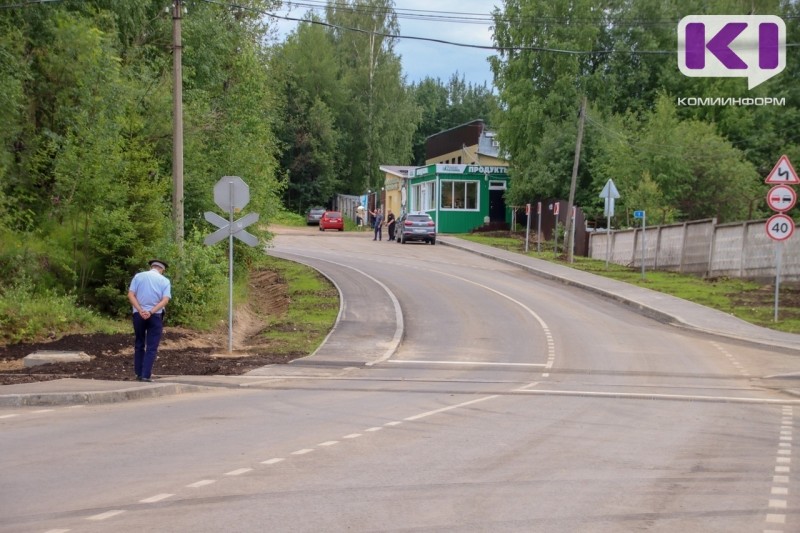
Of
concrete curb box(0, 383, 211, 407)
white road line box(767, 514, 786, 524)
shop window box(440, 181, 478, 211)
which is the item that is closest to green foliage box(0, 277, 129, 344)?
concrete curb box(0, 383, 211, 407)

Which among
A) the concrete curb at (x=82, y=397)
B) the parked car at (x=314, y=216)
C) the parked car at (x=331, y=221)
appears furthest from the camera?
the parked car at (x=314, y=216)

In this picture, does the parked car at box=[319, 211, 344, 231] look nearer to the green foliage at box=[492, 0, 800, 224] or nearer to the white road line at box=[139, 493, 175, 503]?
the green foliage at box=[492, 0, 800, 224]

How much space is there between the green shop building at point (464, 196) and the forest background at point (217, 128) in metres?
2.66

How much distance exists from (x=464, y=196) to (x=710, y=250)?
30.5 m

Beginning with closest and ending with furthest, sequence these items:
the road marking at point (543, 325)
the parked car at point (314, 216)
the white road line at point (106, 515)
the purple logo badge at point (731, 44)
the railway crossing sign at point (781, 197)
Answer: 1. the white road line at point (106, 515)
2. the road marking at point (543, 325)
3. the railway crossing sign at point (781, 197)
4. the purple logo badge at point (731, 44)
5. the parked car at point (314, 216)

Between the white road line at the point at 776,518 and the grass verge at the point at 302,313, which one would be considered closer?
the white road line at the point at 776,518

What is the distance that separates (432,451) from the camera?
930cm

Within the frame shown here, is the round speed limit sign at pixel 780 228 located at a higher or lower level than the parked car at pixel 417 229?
higher

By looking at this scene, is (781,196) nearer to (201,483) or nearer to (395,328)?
(395,328)

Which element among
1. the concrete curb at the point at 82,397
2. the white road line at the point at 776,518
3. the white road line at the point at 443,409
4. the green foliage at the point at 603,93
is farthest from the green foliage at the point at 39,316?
the green foliage at the point at 603,93

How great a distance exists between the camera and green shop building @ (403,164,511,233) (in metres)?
65.2

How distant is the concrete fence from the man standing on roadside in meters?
20.2

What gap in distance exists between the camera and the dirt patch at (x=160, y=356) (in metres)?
15.3

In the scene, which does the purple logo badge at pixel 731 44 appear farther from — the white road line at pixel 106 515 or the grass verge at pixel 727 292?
the white road line at pixel 106 515
